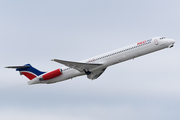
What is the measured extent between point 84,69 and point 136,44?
848 cm

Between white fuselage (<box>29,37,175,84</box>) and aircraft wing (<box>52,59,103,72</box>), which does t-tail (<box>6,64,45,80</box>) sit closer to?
aircraft wing (<box>52,59,103,72</box>)

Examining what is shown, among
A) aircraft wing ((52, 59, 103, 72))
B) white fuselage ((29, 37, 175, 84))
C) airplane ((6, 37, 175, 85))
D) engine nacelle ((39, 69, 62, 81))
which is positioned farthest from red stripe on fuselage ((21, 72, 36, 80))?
white fuselage ((29, 37, 175, 84))

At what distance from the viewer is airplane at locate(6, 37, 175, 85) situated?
133ft

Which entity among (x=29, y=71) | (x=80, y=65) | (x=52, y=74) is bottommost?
(x=52, y=74)

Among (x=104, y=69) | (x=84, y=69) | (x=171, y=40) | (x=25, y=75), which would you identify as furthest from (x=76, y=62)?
(x=171, y=40)

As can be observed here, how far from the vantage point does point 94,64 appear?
137ft

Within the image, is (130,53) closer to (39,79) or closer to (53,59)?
(53,59)

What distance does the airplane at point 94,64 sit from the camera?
133ft

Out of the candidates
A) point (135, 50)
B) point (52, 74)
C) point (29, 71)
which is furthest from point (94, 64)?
point (29, 71)

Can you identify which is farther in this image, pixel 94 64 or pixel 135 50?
pixel 94 64

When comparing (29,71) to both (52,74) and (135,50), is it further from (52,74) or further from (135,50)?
(135,50)

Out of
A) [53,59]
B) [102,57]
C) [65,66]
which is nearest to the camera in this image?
[53,59]

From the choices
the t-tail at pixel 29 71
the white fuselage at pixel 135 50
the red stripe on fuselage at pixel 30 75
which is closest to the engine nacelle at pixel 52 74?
the t-tail at pixel 29 71

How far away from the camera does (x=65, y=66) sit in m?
45.2
